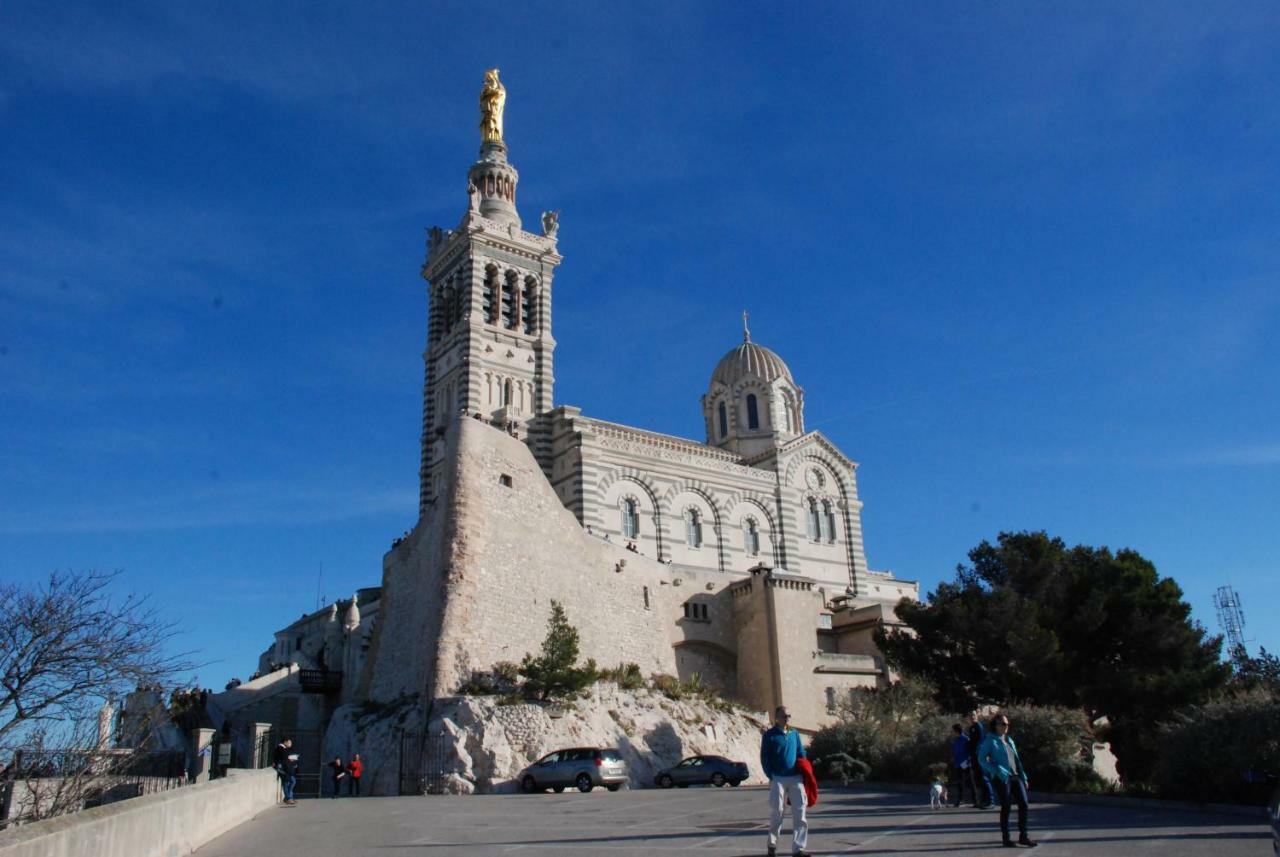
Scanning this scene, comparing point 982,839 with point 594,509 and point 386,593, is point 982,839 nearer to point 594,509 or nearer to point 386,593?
point 386,593

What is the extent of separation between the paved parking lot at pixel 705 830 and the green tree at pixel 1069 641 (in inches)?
473

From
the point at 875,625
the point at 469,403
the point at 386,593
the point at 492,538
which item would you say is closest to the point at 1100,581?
the point at 875,625

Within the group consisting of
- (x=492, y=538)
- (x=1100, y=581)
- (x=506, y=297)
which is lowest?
(x=1100, y=581)

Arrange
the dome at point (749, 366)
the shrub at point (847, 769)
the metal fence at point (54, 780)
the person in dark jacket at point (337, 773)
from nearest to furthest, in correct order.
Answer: the metal fence at point (54, 780) → the shrub at point (847, 769) → the person in dark jacket at point (337, 773) → the dome at point (749, 366)

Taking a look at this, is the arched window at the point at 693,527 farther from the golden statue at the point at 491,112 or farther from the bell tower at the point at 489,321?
the golden statue at the point at 491,112

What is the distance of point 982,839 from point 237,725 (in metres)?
33.9

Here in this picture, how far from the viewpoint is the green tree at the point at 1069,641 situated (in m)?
27.9

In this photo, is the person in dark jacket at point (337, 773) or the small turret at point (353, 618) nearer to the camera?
the person in dark jacket at point (337, 773)

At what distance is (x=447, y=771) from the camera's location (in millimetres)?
25938

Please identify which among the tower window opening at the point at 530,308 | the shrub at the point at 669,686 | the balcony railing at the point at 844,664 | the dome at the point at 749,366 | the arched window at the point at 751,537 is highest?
the tower window opening at the point at 530,308

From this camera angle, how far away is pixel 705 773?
2589cm

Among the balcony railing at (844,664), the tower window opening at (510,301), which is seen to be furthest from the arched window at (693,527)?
the tower window opening at (510,301)

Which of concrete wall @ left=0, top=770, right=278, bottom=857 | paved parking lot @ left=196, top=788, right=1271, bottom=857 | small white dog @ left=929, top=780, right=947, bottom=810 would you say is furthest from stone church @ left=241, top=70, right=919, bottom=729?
small white dog @ left=929, top=780, right=947, bottom=810

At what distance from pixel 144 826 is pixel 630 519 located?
3403 centimetres
